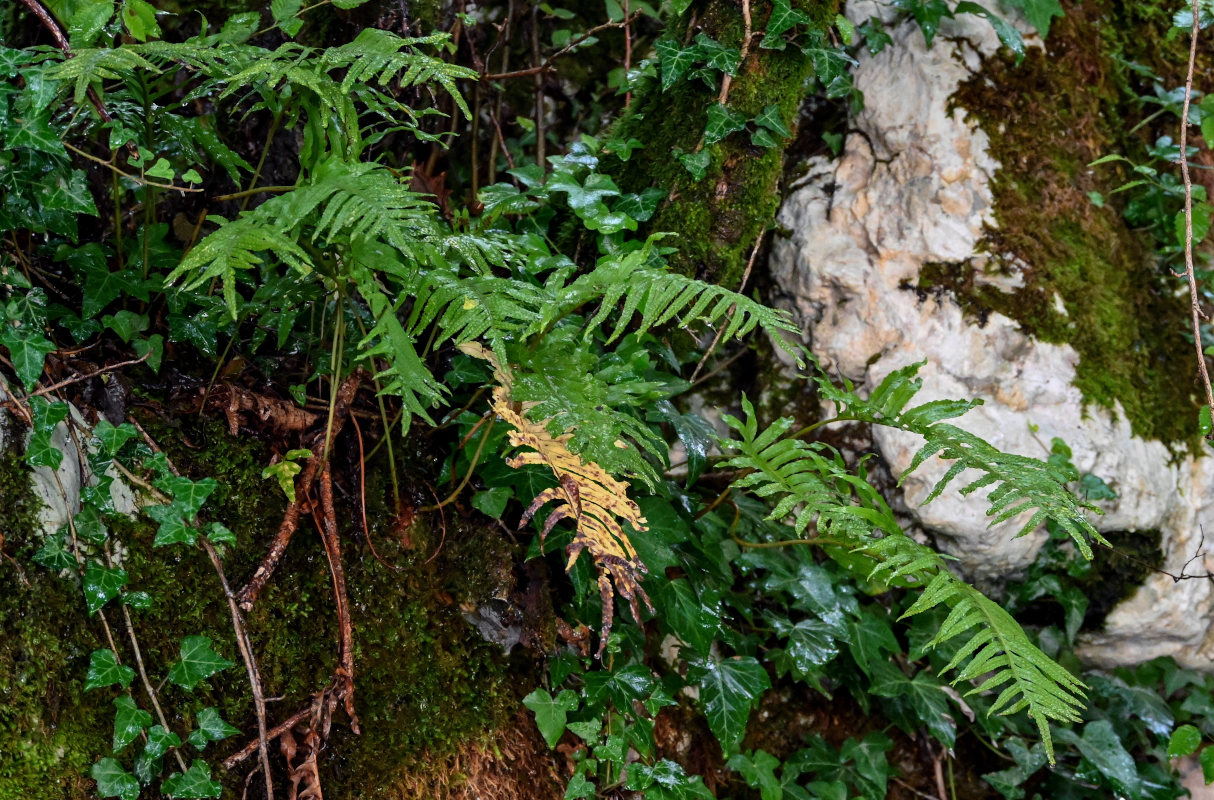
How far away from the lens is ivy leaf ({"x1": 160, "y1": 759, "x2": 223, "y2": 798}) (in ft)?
5.53

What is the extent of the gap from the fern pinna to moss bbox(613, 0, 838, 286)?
2.38 ft

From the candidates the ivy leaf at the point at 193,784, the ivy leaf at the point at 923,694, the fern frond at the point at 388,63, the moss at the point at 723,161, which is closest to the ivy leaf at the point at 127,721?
the ivy leaf at the point at 193,784

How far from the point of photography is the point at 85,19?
1.77 metres

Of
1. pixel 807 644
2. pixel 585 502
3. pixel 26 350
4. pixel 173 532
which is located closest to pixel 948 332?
pixel 807 644

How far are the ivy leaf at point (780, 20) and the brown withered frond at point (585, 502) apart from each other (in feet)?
4.51

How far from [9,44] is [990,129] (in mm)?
2992

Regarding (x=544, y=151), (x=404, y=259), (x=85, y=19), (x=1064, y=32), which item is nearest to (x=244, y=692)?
(x=404, y=259)

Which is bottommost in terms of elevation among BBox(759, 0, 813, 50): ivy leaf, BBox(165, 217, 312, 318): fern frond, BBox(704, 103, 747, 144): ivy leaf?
BBox(165, 217, 312, 318): fern frond

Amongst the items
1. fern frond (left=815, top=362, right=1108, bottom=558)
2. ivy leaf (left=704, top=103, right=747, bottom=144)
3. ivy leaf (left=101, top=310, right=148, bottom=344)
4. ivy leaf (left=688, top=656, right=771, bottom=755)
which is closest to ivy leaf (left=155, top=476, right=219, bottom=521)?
ivy leaf (left=101, top=310, right=148, bottom=344)

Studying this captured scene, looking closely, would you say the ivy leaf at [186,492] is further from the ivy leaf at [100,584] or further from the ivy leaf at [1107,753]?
the ivy leaf at [1107,753]

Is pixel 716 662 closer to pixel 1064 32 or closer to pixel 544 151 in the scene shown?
pixel 544 151

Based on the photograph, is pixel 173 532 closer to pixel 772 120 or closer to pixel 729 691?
pixel 729 691

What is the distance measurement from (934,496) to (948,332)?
138 cm

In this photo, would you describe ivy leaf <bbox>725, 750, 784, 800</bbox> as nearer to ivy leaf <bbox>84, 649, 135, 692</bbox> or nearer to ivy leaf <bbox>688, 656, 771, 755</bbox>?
ivy leaf <bbox>688, 656, 771, 755</bbox>
